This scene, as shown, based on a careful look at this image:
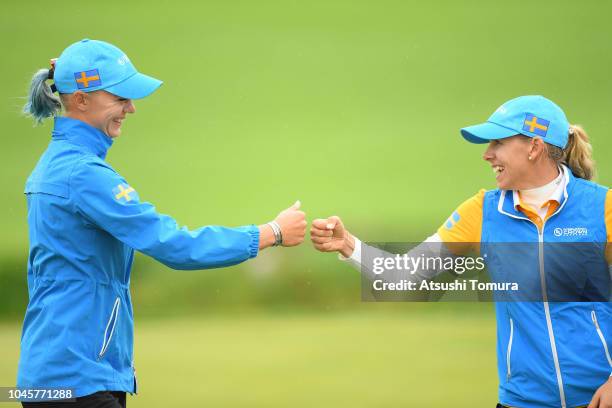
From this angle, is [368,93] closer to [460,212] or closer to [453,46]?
[453,46]

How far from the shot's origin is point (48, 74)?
2.96 m

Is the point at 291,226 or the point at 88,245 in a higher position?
the point at 291,226

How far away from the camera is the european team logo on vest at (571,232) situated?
9.77 ft

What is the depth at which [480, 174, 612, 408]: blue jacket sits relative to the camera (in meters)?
2.91

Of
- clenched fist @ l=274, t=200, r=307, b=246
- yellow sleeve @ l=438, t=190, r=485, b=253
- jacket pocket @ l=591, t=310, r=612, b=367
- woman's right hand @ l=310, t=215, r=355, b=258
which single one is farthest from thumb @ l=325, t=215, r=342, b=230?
jacket pocket @ l=591, t=310, r=612, b=367

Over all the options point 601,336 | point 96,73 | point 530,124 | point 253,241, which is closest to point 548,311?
point 601,336

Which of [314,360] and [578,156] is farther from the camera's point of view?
[314,360]

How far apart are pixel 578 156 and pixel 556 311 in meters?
0.63

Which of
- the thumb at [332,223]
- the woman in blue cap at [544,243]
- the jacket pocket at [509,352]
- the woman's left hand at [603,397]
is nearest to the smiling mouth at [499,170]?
the woman in blue cap at [544,243]

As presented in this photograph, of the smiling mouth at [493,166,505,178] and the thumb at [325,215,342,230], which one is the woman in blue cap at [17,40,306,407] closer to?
the thumb at [325,215,342,230]

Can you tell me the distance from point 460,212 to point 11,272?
612 centimetres

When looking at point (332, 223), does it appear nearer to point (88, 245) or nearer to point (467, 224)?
point (467, 224)

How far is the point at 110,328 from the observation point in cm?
275

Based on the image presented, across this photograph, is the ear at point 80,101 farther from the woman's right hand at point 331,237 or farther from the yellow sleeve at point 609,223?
the yellow sleeve at point 609,223
